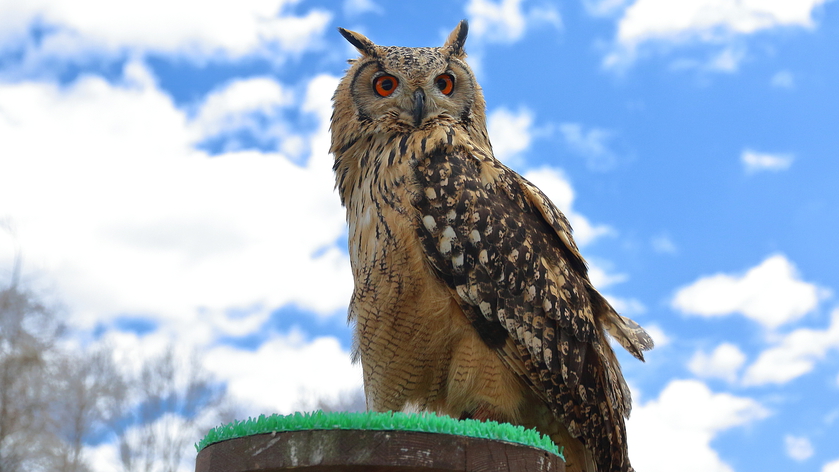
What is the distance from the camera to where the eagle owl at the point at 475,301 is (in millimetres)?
2605

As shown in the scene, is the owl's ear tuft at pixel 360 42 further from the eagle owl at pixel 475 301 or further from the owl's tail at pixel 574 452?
the owl's tail at pixel 574 452

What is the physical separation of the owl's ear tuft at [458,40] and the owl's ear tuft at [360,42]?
41cm

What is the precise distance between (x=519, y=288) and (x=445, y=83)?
118 cm

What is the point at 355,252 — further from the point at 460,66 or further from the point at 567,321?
the point at 460,66

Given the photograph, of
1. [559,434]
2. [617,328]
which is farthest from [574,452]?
[617,328]

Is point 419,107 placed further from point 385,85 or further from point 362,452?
point 362,452

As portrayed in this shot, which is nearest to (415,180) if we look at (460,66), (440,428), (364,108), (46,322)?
(364,108)

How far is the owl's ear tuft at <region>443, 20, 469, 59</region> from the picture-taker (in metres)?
3.68

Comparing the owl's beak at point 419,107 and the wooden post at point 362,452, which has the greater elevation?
the owl's beak at point 419,107

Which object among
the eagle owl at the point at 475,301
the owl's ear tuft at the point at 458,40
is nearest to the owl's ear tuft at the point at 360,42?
the owl's ear tuft at the point at 458,40

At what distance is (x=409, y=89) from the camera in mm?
3191

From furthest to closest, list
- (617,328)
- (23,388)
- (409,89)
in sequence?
1. (23,388)
2. (409,89)
3. (617,328)

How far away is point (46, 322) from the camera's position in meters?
13.4

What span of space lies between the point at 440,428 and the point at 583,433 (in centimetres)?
103
